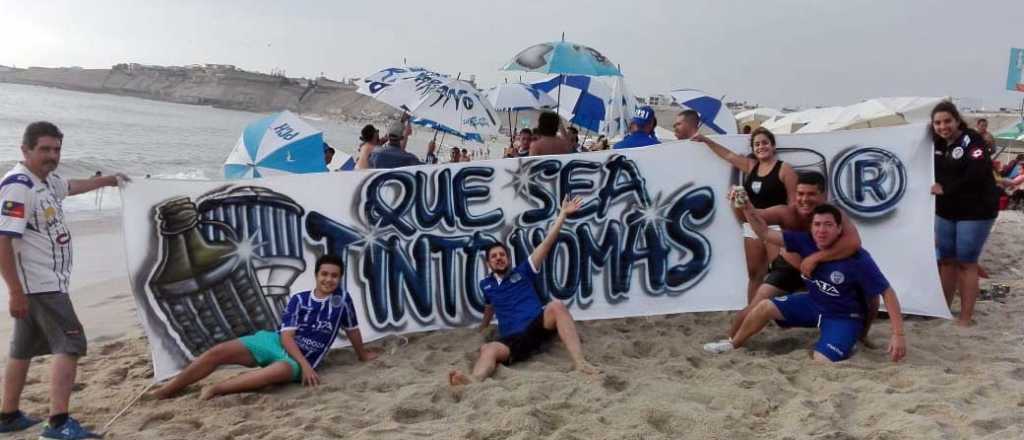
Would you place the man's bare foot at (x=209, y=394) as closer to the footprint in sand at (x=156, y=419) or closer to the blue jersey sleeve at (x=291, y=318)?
the footprint in sand at (x=156, y=419)

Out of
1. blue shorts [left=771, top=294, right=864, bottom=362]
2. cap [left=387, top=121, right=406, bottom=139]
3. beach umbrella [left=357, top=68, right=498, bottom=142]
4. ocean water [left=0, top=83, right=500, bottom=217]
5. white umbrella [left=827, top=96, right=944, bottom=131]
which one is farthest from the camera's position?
ocean water [left=0, top=83, right=500, bottom=217]

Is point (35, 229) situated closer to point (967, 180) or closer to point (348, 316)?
point (348, 316)

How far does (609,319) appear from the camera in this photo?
5648 millimetres

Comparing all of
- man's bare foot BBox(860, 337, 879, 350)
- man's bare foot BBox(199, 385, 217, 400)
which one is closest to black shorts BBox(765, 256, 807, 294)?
man's bare foot BBox(860, 337, 879, 350)

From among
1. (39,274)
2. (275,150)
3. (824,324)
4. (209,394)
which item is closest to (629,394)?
(824,324)

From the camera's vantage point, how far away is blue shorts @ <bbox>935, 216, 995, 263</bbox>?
5.36 metres

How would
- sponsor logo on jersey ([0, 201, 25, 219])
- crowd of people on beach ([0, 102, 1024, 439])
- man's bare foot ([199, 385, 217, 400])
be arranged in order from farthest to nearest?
man's bare foot ([199, 385, 217, 400]) → crowd of people on beach ([0, 102, 1024, 439]) → sponsor logo on jersey ([0, 201, 25, 219])

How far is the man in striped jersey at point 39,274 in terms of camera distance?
Answer: 352cm

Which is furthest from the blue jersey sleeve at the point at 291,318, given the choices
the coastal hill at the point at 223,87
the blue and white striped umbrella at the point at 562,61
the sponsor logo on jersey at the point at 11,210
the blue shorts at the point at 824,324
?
the coastal hill at the point at 223,87

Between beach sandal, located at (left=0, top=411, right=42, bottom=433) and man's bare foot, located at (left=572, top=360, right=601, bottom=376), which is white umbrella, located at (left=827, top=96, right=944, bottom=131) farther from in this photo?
beach sandal, located at (left=0, top=411, right=42, bottom=433)

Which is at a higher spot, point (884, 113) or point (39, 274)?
point (884, 113)

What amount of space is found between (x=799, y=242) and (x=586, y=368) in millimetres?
1572

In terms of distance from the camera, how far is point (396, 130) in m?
7.23

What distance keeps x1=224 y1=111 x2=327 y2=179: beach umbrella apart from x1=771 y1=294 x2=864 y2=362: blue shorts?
13.8ft
